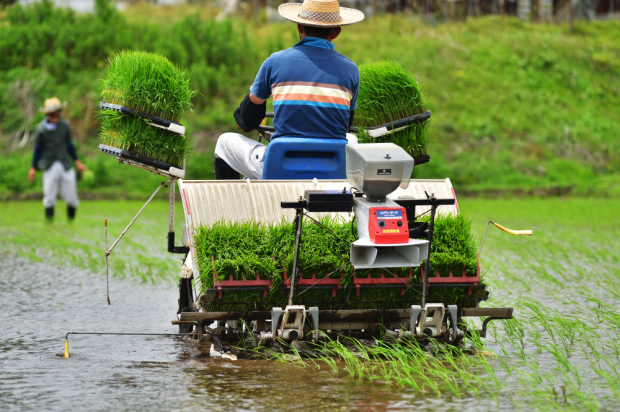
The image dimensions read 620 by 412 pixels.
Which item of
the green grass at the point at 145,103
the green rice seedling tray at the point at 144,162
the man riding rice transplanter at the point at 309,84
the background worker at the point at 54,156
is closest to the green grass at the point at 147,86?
the green grass at the point at 145,103

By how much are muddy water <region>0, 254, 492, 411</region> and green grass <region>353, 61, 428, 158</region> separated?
2157 millimetres

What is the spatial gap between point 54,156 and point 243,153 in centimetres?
929

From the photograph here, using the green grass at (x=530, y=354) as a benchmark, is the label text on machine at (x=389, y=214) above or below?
above

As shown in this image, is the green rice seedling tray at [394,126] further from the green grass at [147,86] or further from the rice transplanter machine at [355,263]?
the green grass at [147,86]

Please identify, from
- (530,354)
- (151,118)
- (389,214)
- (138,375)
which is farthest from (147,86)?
(530,354)

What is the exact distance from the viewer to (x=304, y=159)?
649 cm

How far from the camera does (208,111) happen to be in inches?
1078

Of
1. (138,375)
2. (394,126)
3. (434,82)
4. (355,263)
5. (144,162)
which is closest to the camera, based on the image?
(355,263)

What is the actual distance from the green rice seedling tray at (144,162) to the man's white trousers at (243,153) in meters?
0.44

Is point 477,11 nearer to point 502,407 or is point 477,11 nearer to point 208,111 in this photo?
point 208,111

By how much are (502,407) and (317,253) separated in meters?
1.54

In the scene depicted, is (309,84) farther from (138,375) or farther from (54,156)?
(54,156)

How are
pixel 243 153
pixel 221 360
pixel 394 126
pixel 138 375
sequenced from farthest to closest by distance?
pixel 394 126, pixel 243 153, pixel 221 360, pixel 138 375

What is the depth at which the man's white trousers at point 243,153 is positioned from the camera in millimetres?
6734
